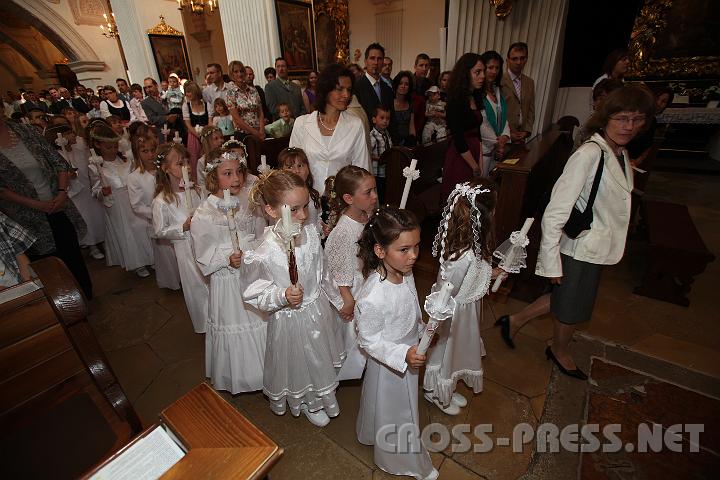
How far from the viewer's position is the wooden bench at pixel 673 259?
320 centimetres

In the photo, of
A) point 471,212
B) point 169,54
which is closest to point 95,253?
point 471,212

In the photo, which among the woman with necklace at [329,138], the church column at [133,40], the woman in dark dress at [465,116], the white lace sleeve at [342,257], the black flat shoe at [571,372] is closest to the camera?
the white lace sleeve at [342,257]

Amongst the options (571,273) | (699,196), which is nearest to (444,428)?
(571,273)

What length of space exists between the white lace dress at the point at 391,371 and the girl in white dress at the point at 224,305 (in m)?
0.90

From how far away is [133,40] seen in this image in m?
11.0

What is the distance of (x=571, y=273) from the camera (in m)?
2.25

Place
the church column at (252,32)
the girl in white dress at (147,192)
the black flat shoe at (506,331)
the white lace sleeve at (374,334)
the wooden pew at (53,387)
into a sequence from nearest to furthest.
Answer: the wooden pew at (53,387) < the white lace sleeve at (374,334) < the black flat shoe at (506,331) < the girl in white dress at (147,192) < the church column at (252,32)

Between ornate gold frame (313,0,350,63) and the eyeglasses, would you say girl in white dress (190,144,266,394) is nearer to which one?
the eyeglasses

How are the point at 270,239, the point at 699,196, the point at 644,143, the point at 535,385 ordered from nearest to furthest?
the point at 270,239 → the point at 535,385 → the point at 644,143 → the point at 699,196

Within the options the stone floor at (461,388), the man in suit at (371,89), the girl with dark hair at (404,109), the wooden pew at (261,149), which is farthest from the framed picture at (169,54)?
the stone floor at (461,388)

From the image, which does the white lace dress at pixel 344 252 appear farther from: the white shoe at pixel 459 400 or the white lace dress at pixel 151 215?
the white lace dress at pixel 151 215

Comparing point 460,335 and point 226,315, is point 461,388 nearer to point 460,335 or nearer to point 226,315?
point 460,335

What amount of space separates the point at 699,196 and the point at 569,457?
6792 mm

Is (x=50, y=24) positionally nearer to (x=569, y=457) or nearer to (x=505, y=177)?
(x=505, y=177)
